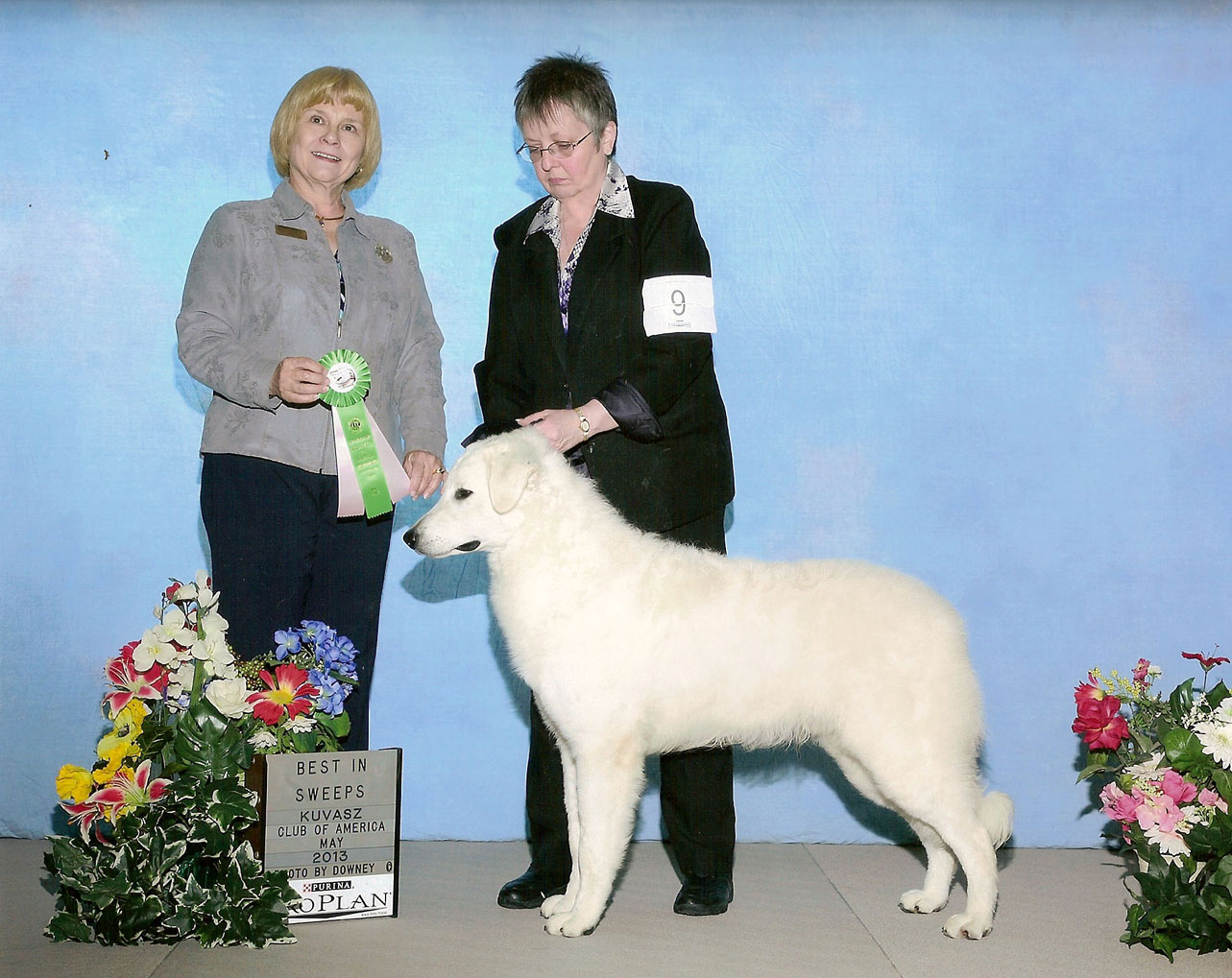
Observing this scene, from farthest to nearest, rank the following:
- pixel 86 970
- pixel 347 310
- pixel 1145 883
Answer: pixel 347 310
pixel 1145 883
pixel 86 970

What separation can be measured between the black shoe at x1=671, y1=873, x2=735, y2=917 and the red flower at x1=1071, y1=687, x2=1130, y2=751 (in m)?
1.25

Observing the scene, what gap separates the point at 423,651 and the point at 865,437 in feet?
6.62

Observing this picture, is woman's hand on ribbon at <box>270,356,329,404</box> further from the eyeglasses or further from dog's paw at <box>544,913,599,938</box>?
dog's paw at <box>544,913,599,938</box>

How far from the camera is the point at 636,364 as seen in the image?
3.49m

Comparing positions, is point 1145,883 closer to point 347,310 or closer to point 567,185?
point 567,185

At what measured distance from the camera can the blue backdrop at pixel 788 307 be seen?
445cm

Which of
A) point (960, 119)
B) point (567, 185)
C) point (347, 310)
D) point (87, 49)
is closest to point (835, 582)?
point (567, 185)

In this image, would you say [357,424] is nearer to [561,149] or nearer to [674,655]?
[561,149]

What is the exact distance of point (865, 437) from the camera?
181 inches

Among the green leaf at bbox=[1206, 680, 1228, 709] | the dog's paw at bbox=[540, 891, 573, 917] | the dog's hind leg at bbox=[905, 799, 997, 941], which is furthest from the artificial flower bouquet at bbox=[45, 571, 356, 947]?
the green leaf at bbox=[1206, 680, 1228, 709]

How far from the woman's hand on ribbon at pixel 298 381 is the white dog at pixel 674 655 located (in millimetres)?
493

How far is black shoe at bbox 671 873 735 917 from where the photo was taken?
361 centimetres

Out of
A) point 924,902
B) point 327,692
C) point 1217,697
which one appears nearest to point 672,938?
point 924,902

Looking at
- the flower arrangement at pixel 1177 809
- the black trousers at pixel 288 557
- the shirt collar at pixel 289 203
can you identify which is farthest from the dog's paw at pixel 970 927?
the shirt collar at pixel 289 203
